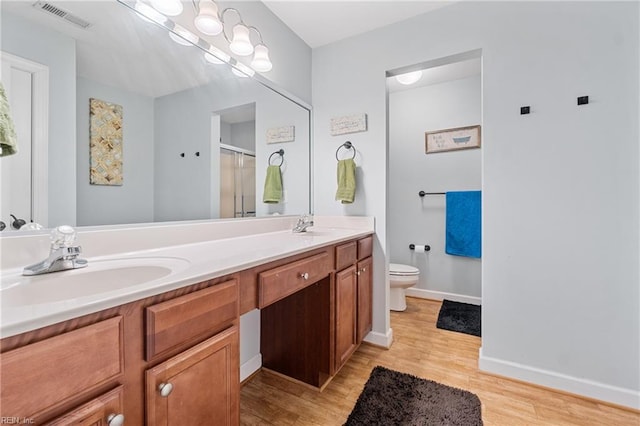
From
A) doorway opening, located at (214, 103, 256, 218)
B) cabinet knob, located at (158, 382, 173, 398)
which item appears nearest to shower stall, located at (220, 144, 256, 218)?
doorway opening, located at (214, 103, 256, 218)

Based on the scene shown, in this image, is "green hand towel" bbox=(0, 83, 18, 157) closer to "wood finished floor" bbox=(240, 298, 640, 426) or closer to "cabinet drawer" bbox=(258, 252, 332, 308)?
"cabinet drawer" bbox=(258, 252, 332, 308)

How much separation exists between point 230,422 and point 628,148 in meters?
2.17

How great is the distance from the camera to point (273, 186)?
6.57ft

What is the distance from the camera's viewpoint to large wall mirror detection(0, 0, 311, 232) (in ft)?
2.90

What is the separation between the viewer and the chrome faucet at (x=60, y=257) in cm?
75

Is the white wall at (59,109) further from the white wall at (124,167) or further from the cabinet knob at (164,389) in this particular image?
the cabinet knob at (164,389)

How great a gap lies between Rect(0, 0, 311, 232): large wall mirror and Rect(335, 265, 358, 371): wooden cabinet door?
76 centimetres

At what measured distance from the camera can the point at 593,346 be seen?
1.46m

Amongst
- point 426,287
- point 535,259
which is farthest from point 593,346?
point 426,287

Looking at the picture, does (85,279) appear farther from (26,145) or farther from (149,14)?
(149,14)

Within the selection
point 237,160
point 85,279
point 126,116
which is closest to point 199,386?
point 85,279

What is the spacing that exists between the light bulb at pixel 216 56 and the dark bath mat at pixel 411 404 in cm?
195

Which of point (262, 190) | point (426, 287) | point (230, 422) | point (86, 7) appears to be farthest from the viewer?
point (426, 287)

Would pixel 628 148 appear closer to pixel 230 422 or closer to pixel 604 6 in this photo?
pixel 604 6
